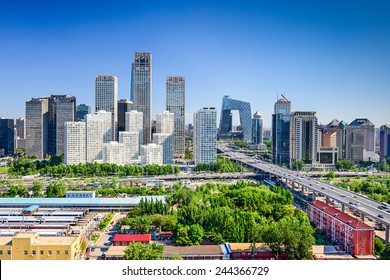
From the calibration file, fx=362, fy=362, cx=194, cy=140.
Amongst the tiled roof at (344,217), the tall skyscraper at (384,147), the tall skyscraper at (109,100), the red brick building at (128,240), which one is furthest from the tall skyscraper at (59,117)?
the tiled roof at (344,217)

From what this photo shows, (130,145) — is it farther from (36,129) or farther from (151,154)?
(36,129)

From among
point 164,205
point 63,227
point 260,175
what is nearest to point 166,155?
point 260,175

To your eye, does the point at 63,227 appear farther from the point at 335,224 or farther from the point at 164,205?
the point at 335,224

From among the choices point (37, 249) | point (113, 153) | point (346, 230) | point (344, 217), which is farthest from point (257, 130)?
point (37, 249)

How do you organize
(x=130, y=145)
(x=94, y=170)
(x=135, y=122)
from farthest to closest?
(x=135, y=122) < (x=130, y=145) < (x=94, y=170)

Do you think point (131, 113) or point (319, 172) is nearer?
point (319, 172)

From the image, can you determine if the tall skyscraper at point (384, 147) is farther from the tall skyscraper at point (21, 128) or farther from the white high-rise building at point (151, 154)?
the tall skyscraper at point (21, 128)

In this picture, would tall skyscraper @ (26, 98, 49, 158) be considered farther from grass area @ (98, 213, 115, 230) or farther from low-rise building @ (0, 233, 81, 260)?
low-rise building @ (0, 233, 81, 260)
